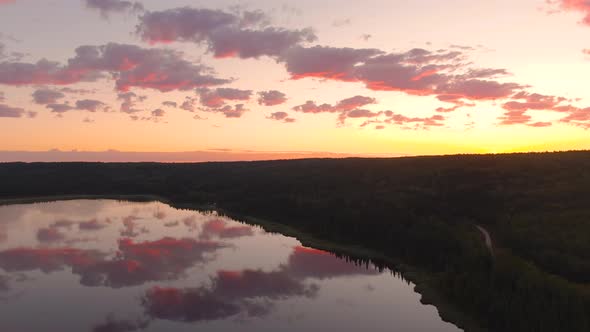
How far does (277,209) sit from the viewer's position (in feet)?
283

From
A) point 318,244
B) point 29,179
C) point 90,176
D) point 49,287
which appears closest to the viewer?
point 49,287

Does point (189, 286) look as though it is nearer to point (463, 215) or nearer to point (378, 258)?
point (378, 258)

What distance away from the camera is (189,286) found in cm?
4406

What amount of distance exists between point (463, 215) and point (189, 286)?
39.6m

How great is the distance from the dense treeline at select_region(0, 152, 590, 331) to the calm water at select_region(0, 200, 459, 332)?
5177 mm

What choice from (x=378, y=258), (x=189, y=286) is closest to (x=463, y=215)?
(x=378, y=258)

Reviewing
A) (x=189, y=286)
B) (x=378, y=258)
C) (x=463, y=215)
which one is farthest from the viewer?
(x=463, y=215)

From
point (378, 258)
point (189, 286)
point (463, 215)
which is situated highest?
point (463, 215)

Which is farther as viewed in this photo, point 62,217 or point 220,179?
point 220,179

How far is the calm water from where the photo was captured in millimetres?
34500

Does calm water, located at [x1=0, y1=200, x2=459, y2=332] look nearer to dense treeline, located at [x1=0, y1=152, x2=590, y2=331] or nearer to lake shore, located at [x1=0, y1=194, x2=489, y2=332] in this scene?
lake shore, located at [x1=0, y1=194, x2=489, y2=332]

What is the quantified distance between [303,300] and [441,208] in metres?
35.1

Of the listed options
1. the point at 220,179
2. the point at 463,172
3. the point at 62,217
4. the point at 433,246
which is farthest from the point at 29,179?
the point at 433,246

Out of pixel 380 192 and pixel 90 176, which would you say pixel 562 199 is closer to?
pixel 380 192
